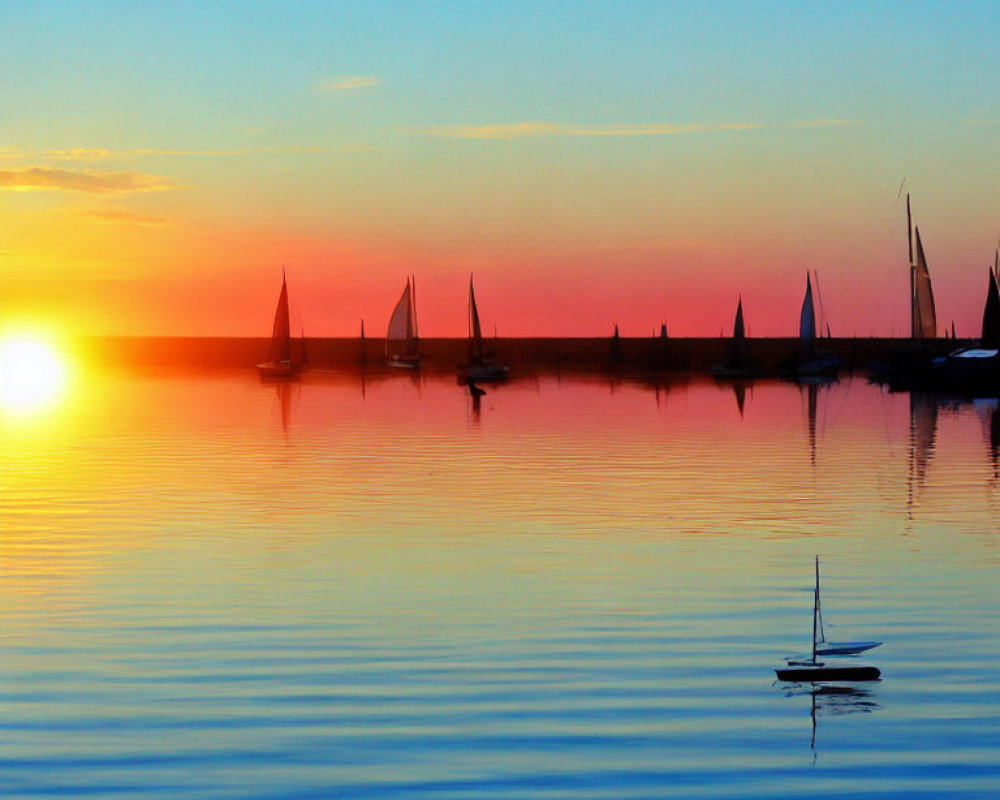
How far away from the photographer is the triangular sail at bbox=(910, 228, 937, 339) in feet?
460

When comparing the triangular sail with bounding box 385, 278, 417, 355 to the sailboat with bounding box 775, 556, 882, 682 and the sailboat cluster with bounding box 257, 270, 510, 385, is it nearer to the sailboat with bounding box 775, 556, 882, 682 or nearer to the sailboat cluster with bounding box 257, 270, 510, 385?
the sailboat cluster with bounding box 257, 270, 510, 385

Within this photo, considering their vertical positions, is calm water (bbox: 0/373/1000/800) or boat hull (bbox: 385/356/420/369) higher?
boat hull (bbox: 385/356/420/369)

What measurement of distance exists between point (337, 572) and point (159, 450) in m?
34.2

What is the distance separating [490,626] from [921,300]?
123858mm

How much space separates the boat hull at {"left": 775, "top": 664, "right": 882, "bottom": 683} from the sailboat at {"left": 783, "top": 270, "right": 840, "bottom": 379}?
150m

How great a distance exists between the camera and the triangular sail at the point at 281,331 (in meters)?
163

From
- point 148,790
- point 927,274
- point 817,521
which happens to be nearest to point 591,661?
point 148,790

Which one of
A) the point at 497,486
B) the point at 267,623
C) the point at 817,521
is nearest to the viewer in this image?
the point at 267,623

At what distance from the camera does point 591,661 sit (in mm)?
22250

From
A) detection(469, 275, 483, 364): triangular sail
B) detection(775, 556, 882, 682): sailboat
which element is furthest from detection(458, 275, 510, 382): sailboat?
detection(775, 556, 882, 682): sailboat

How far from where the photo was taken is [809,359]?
176250 mm

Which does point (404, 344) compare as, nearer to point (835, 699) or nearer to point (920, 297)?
point (920, 297)

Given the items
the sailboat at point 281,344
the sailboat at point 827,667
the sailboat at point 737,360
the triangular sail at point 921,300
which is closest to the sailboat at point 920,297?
the triangular sail at point 921,300

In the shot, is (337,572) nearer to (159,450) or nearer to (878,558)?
(878,558)
